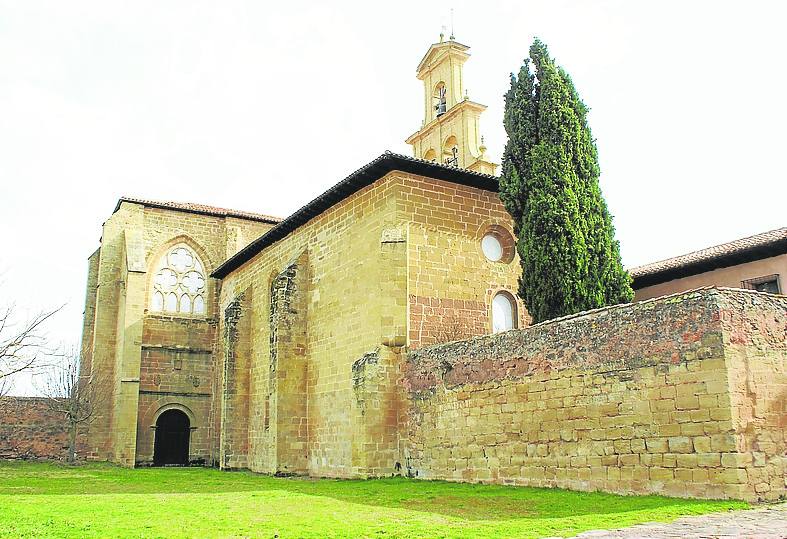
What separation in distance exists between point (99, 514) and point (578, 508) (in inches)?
243

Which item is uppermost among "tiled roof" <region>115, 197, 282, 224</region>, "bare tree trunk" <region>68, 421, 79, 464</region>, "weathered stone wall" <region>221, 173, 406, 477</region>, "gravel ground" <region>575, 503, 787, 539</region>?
"tiled roof" <region>115, 197, 282, 224</region>

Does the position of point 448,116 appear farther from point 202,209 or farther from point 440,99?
point 202,209

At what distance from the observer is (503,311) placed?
667 inches

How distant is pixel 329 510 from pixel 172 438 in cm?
1792

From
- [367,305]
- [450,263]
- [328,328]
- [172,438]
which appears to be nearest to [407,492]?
[367,305]

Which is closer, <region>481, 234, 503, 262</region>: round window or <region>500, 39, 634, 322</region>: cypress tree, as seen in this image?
<region>500, 39, 634, 322</region>: cypress tree

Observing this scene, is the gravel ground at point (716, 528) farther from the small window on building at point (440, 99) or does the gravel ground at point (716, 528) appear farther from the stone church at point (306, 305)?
the small window on building at point (440, 99)

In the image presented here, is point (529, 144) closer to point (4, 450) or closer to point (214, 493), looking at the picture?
point (214, 493)

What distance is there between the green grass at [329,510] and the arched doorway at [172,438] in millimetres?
11515

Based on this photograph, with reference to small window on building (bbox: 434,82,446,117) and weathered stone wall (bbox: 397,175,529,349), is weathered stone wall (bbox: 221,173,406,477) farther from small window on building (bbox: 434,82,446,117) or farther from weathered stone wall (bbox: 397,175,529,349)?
small window on building (bbox: 434,82,446,117)

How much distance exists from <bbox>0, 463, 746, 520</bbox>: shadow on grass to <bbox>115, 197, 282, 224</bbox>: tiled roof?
36.4 ft

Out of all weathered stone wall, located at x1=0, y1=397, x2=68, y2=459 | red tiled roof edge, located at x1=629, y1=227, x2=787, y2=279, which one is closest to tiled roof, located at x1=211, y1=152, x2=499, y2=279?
red tiled roof edge, located at x1=629, y1=227, x2=787, y2=279

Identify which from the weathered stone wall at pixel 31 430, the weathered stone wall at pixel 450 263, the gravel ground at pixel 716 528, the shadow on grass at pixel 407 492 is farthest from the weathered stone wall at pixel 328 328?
the weathered stone wall at pixel 31 430

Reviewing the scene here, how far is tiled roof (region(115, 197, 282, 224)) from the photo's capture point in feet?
87.6
